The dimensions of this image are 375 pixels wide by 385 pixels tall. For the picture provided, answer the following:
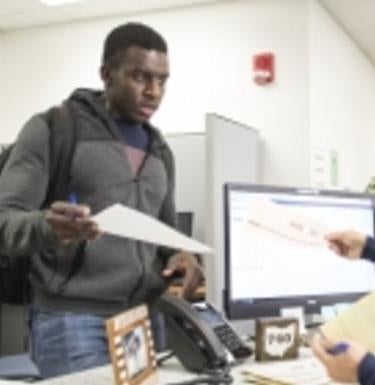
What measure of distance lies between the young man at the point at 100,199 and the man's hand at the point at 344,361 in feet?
1.64

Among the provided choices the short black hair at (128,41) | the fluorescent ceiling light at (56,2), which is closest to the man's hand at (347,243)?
the short black hair at (128,41)

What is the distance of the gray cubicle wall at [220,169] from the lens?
1.74 m

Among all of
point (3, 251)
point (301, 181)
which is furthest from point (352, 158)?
point (3, 251)

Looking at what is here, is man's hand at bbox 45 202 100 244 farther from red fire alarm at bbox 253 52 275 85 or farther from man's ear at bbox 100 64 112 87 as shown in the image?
red fire alarm at bbox 253 52 275 85

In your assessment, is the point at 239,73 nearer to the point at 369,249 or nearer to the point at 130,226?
the point at 369,249

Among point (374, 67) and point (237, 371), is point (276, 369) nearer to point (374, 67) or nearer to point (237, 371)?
point (237, 371)

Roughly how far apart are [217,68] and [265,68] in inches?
12.7

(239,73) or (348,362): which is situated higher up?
(239,73)

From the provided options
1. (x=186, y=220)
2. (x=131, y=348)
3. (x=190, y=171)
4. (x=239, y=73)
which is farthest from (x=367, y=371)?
(x=239, y=73)

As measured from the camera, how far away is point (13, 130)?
14.8 feet

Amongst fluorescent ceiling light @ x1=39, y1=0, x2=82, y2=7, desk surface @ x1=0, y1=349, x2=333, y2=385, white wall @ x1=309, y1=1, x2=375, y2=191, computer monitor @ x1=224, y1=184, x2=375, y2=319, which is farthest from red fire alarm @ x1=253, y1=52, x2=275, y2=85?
desk surface @ x1=0, y1=349, x2=333, y2=385

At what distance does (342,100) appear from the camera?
4.36 m

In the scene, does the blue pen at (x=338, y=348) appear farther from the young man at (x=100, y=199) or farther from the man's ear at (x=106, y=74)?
the man's ear at (x=106, y=74)

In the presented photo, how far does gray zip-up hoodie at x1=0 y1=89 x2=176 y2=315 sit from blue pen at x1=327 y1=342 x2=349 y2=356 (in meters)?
0.52
